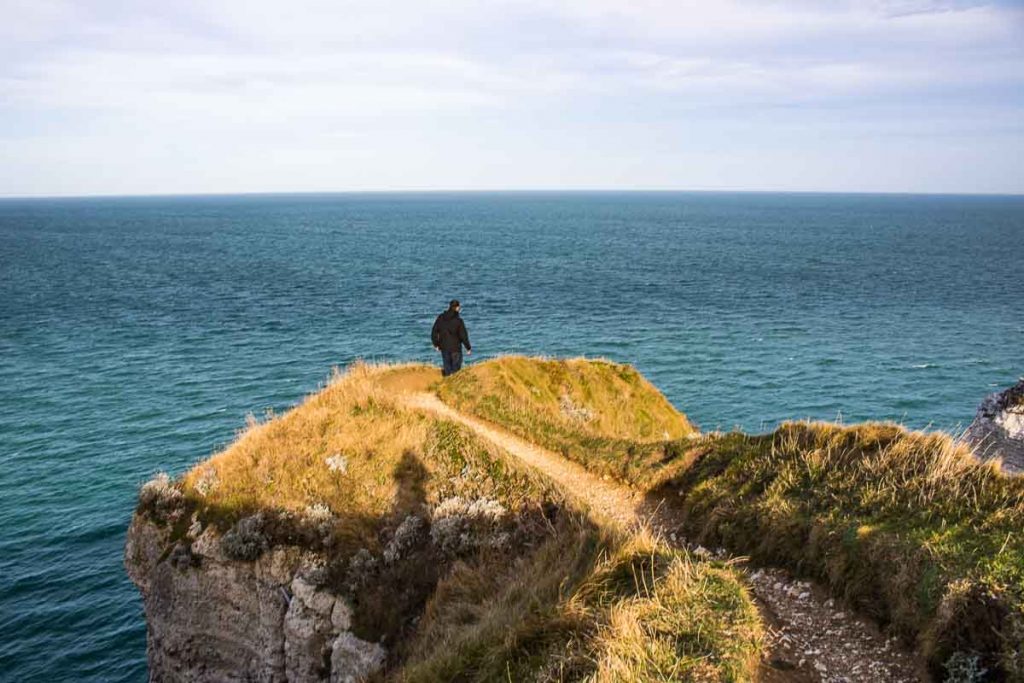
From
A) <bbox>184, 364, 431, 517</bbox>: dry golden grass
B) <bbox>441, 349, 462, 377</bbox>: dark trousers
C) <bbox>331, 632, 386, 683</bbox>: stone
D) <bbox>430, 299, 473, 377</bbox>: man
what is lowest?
<bbox>331, 632, 386, 683</bbox>: stone

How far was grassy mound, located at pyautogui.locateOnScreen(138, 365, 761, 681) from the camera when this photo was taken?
35.7 ft

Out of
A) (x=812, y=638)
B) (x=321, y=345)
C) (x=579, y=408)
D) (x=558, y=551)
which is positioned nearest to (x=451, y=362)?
(x=579, y=408)

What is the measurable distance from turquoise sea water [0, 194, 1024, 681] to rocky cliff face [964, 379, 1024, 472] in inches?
48.1

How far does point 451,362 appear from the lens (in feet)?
92.1

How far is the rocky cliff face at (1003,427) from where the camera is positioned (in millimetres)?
27219

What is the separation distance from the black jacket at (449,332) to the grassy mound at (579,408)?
1.18 m

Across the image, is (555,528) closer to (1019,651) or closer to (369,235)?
(1019,651)

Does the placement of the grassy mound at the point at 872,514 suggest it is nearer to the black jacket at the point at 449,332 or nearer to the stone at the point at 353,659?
the black jacket at the point at 449,332

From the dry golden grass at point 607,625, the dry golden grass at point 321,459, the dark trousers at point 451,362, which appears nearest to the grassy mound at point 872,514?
the dry golden grass at point 607,625

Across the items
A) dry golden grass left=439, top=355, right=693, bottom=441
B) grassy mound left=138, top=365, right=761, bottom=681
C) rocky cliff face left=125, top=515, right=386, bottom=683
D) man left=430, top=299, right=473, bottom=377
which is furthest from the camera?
man left=430, top=299, right=473, bottom=377

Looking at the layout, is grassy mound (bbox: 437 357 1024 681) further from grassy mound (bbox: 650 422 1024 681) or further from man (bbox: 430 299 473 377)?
man (bbox: 430 299 473 377)

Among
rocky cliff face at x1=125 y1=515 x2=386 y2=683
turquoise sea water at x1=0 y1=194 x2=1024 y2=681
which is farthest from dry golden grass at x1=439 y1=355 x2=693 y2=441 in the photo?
turquoise sea water at x1=0 y1=194 x2=1024 y2=681

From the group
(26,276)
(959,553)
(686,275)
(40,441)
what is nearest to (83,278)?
(26,276)

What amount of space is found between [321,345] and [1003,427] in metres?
48.6
